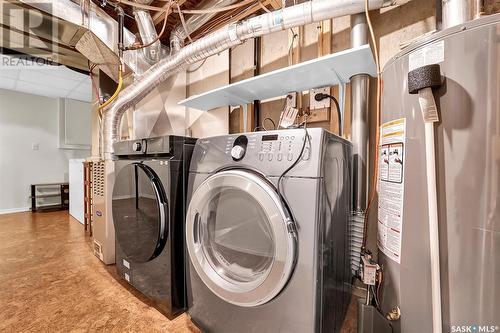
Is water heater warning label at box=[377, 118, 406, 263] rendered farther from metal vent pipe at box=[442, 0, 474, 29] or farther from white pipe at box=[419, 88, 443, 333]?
metal vent pipe at box=[442, 0, 474, 29]

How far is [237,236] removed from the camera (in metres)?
0.96

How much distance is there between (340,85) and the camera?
4.45 feet

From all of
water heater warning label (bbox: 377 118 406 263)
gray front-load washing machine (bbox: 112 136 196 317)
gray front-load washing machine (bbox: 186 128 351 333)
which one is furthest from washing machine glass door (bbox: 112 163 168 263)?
water heater warning label (bbox: 377 118 406 263)

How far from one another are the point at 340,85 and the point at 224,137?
87 cm

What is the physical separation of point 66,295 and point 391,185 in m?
1.96

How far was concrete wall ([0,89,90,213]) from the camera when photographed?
3816mm

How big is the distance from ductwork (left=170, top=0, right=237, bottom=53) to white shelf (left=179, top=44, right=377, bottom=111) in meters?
0.58

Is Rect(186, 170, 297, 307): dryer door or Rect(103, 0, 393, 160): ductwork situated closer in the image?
Rect(186, 170, 297, 307): dryer door

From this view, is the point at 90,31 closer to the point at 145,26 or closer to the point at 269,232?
the point at 145,26

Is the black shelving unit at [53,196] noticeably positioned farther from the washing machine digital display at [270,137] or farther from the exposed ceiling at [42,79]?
the washing machine digital display at [270,137]

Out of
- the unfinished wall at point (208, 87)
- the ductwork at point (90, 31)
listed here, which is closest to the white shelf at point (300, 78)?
the unfinished wall at point (208, 87)

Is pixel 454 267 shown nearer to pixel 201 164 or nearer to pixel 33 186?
pixel 201 164

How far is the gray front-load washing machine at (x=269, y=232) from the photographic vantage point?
0.75m

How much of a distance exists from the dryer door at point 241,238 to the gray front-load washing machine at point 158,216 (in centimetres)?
17
